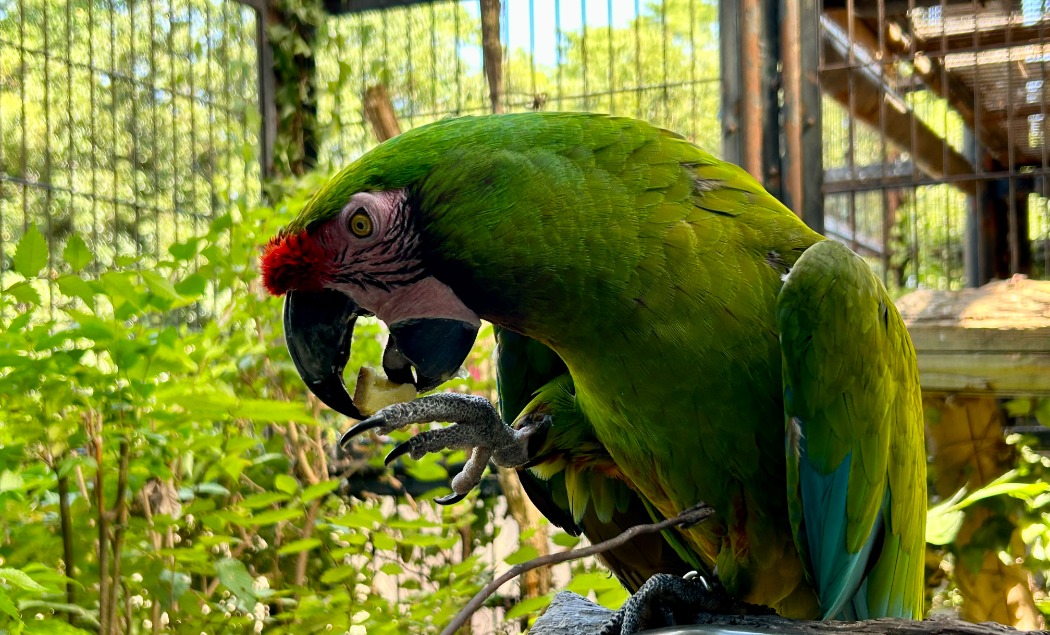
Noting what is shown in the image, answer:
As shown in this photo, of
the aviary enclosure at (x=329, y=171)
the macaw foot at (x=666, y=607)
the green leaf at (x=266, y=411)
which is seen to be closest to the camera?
the macaw foot at (x=666, y=607)

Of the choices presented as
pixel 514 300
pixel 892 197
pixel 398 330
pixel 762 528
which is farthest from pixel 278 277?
pixel 892 197

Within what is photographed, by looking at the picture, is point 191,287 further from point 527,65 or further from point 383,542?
point 527,65

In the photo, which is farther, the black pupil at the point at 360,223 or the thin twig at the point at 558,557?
the black pupil at the point at 360,223

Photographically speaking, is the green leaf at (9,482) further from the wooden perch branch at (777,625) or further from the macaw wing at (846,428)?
the macaw wing at (846,428)

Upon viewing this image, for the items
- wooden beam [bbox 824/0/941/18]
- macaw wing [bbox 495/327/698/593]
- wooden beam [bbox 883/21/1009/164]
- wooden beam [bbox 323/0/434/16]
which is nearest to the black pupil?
macaw wing [bbox 495/327/698/593]

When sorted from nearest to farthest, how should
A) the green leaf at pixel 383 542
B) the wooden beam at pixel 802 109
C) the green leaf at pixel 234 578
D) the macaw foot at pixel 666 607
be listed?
the macaw foot at pixel 666 607, the green leaf at pixel 234 578, the green leaf at pixel 383 542, the wooden beam at pixel 802 109

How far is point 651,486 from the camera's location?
111 centimetres

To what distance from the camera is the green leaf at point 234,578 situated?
4.58ft

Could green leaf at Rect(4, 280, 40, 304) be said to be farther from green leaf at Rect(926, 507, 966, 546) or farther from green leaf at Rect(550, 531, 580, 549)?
green leaf at Rect(926, 507, 966, 546)

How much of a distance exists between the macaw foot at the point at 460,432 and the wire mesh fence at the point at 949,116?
1332mm

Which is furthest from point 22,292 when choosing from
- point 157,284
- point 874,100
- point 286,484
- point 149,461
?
point 874,100

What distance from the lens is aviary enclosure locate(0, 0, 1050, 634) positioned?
5.08 feet

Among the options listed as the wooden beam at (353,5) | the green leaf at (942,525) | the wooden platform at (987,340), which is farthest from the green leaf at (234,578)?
the wooden beam at (353,5)

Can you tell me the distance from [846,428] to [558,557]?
449 millimetres
